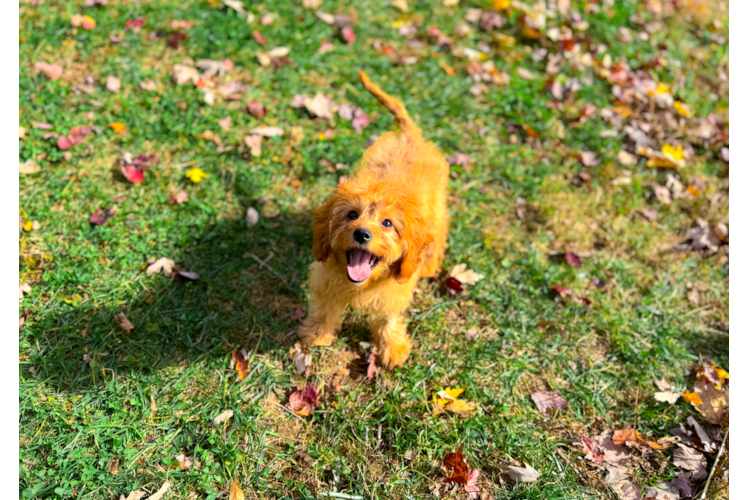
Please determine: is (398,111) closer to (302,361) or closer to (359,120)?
(359,120)

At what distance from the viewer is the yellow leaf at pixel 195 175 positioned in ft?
14.6

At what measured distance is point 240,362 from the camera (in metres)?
3.67

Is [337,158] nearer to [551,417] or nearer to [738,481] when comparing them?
[551,417]

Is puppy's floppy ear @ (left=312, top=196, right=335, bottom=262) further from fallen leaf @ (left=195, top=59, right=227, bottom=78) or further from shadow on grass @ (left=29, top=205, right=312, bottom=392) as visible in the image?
fallen leaf @ (left=195, top=59, right=227, bottom=78)

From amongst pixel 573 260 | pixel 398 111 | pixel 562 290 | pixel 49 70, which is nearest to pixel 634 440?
pixel 562 290

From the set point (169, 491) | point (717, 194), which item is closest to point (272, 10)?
Result: point (169, 491)

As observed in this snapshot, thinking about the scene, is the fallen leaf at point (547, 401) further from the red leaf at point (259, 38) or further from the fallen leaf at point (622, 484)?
the red leaf at point (259, 38)

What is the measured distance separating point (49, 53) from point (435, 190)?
443 cm

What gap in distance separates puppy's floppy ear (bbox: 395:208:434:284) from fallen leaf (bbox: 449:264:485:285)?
1204 millimetres

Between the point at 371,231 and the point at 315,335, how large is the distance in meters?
1.31

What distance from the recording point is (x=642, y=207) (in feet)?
16.8

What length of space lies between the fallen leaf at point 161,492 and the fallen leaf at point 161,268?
5.42 ft

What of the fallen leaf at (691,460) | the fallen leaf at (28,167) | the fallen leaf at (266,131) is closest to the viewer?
the fallen leaf at (691,460)

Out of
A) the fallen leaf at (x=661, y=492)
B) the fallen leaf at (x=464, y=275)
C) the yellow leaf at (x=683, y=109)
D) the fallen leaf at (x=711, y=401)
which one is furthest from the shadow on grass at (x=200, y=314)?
the yellow leaf at (x=683, y=109)
